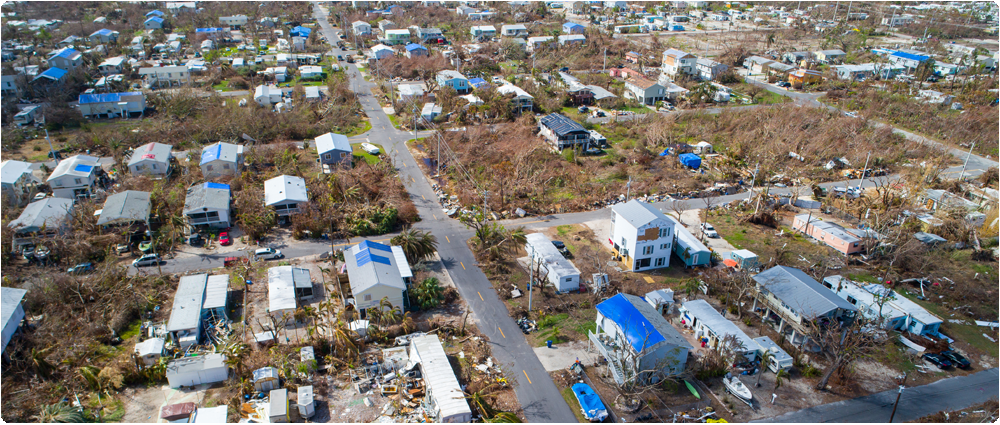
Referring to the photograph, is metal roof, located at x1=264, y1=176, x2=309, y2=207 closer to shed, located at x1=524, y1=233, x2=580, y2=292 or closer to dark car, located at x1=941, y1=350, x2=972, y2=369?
shed, located at x1=524, y1=233, x2=580, y2=292

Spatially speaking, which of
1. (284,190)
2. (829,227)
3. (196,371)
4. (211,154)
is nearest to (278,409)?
(196,371)

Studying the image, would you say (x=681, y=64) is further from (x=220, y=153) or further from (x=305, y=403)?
(x=305, y=403)

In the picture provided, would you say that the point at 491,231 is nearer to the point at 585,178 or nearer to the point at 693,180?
the point at 585,178

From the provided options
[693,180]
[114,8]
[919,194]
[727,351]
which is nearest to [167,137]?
[693,180]

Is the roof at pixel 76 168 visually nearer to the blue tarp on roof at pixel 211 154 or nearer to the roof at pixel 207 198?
the blue tarp on roof at pixel 211 154

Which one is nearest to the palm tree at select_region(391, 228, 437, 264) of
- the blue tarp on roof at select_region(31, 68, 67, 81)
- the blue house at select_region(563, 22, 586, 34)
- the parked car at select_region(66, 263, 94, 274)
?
the parked car at select_region(66, 263, 94, 274)
